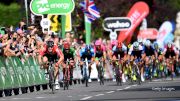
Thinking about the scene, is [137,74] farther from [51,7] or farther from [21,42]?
A: [21,42]

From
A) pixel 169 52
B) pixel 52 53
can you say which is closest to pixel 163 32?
pixel 169 52

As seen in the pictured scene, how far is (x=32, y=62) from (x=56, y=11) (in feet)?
19.0

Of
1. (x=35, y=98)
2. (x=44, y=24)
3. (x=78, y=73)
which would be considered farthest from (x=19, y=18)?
(x=35, y=98)

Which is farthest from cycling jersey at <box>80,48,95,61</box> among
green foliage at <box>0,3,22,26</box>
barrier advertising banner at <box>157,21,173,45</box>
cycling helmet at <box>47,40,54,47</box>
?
barrier advertising banner at <box>157,21,173,45</box>

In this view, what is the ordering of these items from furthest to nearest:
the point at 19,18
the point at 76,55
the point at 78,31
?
the point at 78,31 → the point at 19,18 → the point at 76,55

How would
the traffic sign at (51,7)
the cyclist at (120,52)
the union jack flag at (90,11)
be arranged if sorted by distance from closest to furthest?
the cyclist at (120,52) < the traffic sign at (51,7) < the union jack flag at (90,11)

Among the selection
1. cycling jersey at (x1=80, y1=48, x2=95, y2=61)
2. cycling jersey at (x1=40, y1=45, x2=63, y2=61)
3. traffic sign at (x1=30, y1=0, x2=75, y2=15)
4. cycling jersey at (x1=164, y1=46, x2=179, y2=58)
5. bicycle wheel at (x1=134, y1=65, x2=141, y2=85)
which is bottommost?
bicycle wheel at (x1=134, y1=65, x2=141, y2=85)

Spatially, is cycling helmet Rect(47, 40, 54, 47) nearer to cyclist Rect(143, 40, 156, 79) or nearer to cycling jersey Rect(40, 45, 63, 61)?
cycling jersey Rect(40, 45, 63, 61)

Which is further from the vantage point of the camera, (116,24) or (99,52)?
(116,24)

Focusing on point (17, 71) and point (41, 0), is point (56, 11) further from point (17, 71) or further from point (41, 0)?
point (17, 71)

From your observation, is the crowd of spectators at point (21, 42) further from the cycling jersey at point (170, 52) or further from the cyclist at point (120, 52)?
the cycling jersey at point (170, 52)

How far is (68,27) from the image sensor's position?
4384cm

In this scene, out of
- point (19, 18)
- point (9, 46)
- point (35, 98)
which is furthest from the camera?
point (19, 18)

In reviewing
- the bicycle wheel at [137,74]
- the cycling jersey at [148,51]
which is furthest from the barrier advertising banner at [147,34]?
the bicycle wheel at [137,74]
